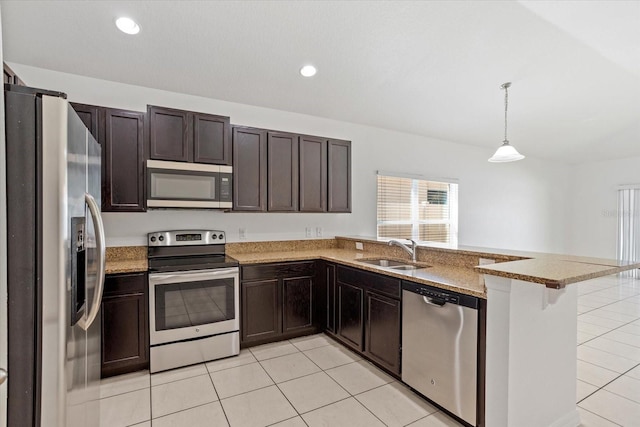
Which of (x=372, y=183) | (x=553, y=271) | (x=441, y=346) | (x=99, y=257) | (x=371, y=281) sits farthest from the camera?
(x=372, y=183)

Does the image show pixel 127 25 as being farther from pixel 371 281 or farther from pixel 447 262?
pixel 447 262

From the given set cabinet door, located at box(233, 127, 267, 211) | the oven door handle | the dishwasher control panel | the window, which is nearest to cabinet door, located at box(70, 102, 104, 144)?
cabinet door, located at box(233, 127, 267, 211)

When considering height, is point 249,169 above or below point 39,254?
above

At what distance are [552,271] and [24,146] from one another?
2325mm

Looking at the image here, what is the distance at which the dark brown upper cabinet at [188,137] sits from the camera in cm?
296

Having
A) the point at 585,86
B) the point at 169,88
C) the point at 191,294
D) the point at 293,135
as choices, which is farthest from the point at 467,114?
the point at 191,294

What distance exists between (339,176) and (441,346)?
2.37 metres

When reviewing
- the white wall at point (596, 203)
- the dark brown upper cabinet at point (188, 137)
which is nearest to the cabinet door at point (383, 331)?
the dark brown upper cabinet at point (188, 137)

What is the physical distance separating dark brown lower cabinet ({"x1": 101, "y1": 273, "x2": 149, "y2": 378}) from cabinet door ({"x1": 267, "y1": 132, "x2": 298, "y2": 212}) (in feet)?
4.83

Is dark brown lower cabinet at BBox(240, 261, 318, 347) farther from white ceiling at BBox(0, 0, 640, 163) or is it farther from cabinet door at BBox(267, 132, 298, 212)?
white ceiling at BBox(0, 0, 640, 163)

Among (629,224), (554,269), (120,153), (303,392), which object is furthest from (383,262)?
(629,224)

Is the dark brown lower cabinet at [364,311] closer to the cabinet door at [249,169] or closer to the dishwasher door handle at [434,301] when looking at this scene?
the dishwasher door handle at [434,301]

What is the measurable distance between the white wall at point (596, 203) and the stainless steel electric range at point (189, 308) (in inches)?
314

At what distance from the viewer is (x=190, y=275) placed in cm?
281
